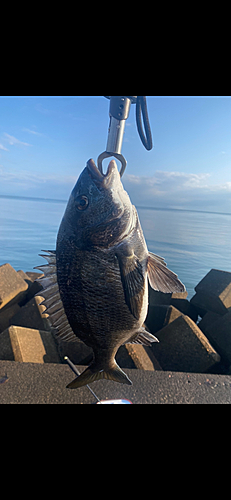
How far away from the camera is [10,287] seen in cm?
390

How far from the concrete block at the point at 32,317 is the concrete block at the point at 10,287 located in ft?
1.12

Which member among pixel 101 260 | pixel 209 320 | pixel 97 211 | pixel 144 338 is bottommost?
pixel 209 320

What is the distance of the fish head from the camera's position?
58.4 inches

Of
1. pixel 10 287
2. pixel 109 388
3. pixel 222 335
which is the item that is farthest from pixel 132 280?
pixel 10 287

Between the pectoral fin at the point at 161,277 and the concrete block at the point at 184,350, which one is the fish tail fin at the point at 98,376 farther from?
the concrete block at the point at 184,350

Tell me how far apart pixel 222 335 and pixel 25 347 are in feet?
8.50

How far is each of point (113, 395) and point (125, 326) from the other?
1140 millimetres

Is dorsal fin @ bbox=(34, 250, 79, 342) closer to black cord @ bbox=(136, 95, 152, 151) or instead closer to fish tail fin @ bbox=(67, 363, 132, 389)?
fish tail fin @ bbox=(67, 363, 132, 389)

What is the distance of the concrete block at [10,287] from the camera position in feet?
12.3

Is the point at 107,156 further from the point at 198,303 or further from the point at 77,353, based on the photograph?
the point at 198,303

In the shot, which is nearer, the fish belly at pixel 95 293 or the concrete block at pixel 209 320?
the fish belly at pixel 95 293

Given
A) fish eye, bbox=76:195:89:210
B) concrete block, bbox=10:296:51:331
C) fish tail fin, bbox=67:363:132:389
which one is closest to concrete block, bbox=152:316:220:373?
fish tail fin, bbox=67:363:132:389

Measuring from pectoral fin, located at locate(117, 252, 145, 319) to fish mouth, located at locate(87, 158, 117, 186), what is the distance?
1.50 ft

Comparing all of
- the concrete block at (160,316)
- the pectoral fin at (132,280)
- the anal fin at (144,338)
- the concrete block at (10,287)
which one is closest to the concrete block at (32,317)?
the concrete block at (10,287)
